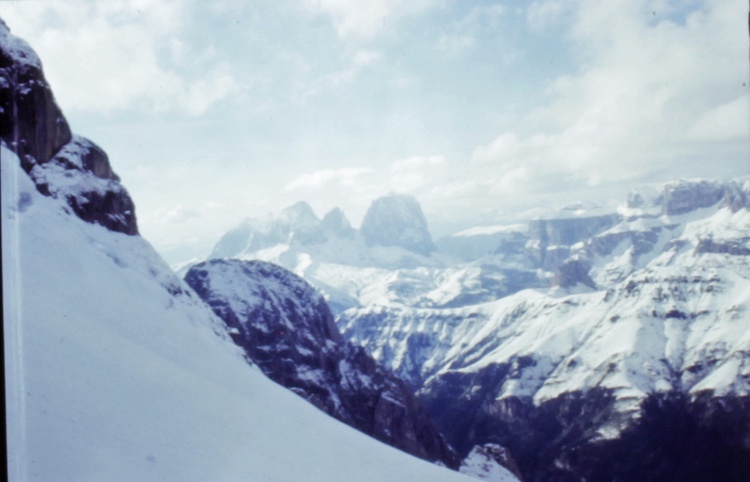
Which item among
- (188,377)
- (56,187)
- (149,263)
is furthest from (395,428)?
(188,377)

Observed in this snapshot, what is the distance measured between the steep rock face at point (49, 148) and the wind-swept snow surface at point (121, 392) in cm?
552

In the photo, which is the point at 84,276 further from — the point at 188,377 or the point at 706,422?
the point at 706,422

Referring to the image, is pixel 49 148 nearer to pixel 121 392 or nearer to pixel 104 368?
pixel 104 368

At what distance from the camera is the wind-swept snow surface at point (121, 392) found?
14984 mm

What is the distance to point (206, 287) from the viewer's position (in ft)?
442

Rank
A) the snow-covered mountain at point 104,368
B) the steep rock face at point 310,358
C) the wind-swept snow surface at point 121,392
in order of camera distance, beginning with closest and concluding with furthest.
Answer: the wind-swept snow surface at point 121,392
the snow-covered mountain at point 104,368
the steep rock face at point 310,358

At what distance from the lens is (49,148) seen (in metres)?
50.4

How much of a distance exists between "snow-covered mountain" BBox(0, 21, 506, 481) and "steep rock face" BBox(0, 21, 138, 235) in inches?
6.9

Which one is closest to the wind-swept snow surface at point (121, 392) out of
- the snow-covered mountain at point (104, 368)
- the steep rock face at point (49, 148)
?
the snow-covered mountain at point (104, 368)

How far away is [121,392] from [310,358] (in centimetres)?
11495

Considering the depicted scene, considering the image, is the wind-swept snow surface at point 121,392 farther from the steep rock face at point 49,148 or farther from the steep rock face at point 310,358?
the steep rock face at point 310,358

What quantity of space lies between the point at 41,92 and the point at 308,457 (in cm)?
4152

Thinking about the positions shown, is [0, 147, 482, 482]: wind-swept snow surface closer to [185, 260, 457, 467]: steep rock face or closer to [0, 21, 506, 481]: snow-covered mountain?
[0, 21, 506, 481]: snow-covered mountain

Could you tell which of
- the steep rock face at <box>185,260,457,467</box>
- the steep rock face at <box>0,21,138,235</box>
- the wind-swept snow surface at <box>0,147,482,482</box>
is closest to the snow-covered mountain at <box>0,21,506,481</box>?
the wind-swept snow surface at <box>0,147,482,482</box>
